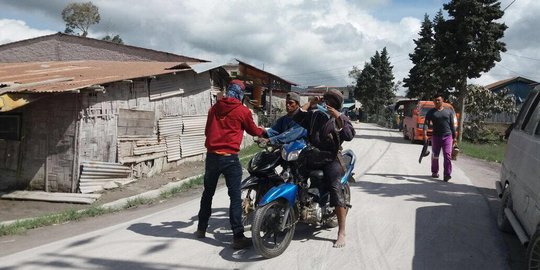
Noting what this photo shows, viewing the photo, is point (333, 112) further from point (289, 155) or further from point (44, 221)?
point (44, 221)

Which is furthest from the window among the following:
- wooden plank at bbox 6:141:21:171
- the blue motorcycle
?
the blue motorcycle

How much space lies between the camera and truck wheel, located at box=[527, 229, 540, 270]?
3.70 metres

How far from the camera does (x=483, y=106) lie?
94.7ft

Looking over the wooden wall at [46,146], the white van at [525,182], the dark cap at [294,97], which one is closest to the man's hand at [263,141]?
the dark cap at [294,97]

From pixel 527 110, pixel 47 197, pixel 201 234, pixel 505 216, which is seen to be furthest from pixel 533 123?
pixel 47 197

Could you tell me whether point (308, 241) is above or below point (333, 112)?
below

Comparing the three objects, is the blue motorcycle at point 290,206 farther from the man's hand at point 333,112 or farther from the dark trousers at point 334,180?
the man's hand at point 333,112

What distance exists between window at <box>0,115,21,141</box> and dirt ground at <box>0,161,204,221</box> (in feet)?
5.52

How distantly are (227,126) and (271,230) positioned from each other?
4.16 feet

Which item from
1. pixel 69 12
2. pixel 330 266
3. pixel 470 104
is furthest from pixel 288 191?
pixel 69 12

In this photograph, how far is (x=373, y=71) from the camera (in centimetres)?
6262

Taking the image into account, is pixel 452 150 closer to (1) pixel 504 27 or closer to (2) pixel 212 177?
(2) pixel 212 177

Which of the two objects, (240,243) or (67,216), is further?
(67,216)

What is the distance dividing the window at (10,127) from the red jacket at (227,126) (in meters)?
7.81
